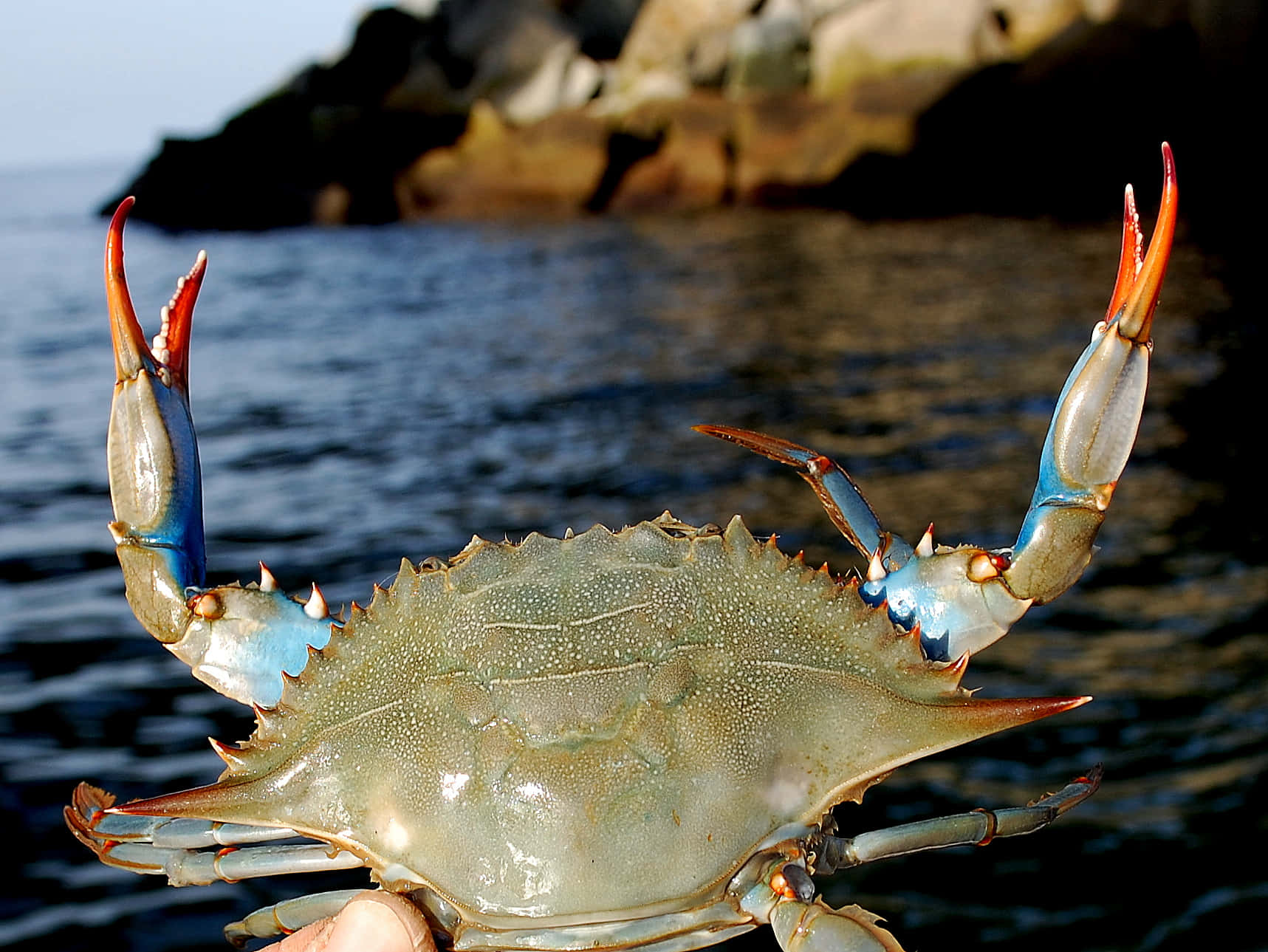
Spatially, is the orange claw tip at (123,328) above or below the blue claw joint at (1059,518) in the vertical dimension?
above

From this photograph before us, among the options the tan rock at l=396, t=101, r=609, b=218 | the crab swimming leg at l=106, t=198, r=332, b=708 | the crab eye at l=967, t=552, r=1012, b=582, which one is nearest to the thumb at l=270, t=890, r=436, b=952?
the crab swimming leg at l=106, t=198, r=332, b=708

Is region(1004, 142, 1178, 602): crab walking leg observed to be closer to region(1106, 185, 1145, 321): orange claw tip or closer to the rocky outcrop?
region(1106, 185, 1145, 321): orange claw tip

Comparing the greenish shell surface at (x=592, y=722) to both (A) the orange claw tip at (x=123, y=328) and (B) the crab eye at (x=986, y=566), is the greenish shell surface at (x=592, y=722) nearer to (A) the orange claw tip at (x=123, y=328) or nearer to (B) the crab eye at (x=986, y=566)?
(B) the crab eye at (x=986, y=566)

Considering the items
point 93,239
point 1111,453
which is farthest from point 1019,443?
point 93,239

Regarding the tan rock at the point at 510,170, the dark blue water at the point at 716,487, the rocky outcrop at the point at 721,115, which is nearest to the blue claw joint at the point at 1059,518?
the dark blue water at the point at 716,487

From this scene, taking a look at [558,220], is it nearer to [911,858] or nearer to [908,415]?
[908,415]

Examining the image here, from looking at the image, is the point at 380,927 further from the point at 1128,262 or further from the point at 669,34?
the point at 669,34
